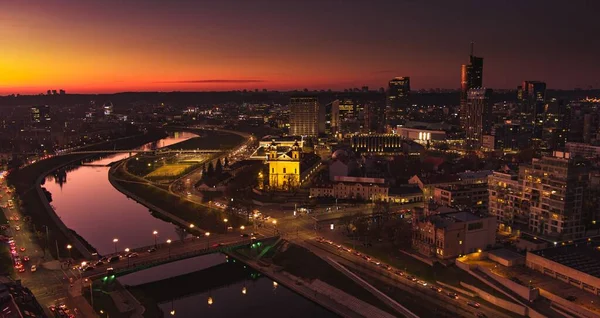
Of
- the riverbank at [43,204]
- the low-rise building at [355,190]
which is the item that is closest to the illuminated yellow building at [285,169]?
the low-rise building at [355,190]

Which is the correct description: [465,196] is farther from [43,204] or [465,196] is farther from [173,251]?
[43,204]

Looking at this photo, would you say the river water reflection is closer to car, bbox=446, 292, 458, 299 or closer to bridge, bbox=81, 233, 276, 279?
bridge, bbox=81, 233, 276, 279

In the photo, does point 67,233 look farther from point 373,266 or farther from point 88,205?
point 373,266

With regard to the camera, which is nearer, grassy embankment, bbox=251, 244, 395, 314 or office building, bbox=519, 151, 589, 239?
grassy embankment, bbox=251, 244, 395, 314

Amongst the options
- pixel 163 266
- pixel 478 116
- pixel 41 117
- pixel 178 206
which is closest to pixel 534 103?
pixel 478 116

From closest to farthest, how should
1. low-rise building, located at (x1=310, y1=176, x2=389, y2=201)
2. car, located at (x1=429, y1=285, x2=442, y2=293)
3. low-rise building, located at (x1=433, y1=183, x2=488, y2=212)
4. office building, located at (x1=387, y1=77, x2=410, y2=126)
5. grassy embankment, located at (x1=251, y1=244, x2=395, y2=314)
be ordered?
car, located at (x1=429, y1=285, x2=442, y2=293)
grassy embankment, located at (x1=251, y1=244, x2=395, y2=314)
low-rise building, located at (x1=433, y1=183, x2=488, y2=212)
low-rise building, located at (x1=310, y1=176, x2=389, y2=201)
office building, located at (x1=387, y1=77, x2=410, y2=126)

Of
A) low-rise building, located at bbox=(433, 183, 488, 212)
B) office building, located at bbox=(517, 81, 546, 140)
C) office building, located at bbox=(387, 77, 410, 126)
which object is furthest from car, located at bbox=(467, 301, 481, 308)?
office building, located at bbox=(387, 77, 410, 126)
